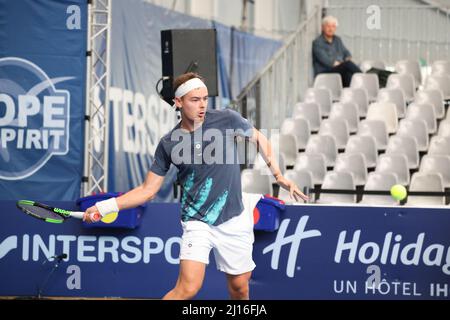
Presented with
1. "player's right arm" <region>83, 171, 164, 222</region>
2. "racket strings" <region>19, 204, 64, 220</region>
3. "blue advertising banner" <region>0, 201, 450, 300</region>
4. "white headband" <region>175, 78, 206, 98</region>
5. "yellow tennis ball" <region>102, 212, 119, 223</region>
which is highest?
"white headband" <region>175, 78, 206, 98</region>

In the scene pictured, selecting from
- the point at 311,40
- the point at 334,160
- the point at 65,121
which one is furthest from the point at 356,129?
the point at 65,121

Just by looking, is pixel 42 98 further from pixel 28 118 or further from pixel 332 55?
pixel 332 55

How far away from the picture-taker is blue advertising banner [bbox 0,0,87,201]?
12.7 m

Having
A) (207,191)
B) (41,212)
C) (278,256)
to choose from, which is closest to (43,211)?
(41,212)

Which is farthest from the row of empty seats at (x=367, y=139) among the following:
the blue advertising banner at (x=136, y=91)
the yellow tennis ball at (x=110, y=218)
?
the yellow tennis ball at (x=110, y=218)

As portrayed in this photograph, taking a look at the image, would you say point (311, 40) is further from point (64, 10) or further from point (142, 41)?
point (64, 10)

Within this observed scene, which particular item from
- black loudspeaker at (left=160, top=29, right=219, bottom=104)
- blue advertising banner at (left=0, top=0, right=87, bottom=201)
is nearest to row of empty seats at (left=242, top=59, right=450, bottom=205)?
black loudspeaker at (left=160, top=29, right=219, bottom=104)

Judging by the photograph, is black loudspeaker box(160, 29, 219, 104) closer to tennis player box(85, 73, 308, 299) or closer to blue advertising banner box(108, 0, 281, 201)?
blue advertising banner box(108, 0, 281, 201)

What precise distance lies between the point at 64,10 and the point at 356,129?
5.47 metres

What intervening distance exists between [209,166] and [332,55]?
1003 cm

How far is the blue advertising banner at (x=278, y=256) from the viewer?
1048 centimetres

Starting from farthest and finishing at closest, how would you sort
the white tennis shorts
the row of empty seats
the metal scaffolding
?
the row of empty seats < the metal scaffolding < the white tennis shorts

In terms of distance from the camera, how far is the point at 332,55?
17.6 meters

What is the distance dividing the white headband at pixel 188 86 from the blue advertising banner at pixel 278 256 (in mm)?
2963
